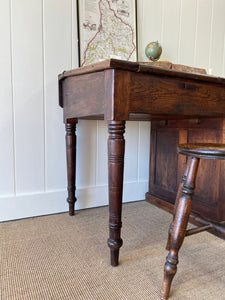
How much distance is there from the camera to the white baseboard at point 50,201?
127 centimetres

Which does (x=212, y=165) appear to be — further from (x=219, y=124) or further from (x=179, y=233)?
(x=179, y=233)

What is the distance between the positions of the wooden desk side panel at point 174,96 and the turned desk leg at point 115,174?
0.10 meters

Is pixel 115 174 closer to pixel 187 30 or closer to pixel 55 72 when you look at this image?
pixel 55 72

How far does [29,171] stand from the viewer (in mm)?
1319

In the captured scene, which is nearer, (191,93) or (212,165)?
(191,93)

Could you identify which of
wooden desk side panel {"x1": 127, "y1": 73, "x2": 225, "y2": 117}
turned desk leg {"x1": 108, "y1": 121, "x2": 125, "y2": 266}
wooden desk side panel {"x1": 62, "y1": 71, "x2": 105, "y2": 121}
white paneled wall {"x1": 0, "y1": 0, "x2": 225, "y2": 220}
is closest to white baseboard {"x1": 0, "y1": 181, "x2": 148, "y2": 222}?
white paneled wall {"x1": 0, "y1": 0, "x2": 225, "y2": 220}

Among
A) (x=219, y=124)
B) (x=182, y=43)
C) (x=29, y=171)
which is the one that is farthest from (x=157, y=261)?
(x=182, y=43)

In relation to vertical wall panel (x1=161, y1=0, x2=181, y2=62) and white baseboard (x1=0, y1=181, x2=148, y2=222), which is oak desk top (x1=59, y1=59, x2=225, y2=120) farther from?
vertical wall panel (x1=161, y1=0, x2=181, y2=62)

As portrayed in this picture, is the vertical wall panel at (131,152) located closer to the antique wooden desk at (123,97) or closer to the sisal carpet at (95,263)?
the sisal carpet at (95,263)

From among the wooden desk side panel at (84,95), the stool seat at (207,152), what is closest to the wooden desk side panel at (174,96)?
the wooden desk side panel at (84,95)

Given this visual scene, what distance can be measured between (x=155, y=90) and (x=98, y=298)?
708 millimetres

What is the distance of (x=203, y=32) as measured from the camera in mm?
1781

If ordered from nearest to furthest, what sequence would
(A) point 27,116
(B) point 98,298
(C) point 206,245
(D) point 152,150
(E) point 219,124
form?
1. (B) point 98,298
2. (C) point 206,245
3. (E) point 219,124
4. (A) point 27,116
5. (D) point 152,150

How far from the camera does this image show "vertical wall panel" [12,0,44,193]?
1234mm
